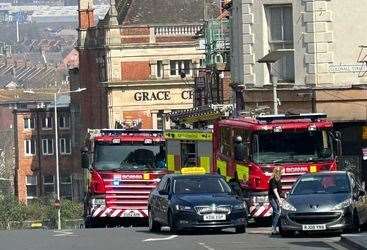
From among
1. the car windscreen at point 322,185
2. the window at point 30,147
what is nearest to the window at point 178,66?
the window at point 30,147

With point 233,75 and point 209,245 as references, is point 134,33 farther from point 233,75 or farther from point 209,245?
point 209,245

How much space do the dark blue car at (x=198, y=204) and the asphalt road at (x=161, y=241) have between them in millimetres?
326

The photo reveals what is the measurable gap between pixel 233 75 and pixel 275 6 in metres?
6.29

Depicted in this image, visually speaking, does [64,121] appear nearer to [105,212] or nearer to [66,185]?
[66,185]

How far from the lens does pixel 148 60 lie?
11019 cm

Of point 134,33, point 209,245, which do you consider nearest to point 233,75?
point 209,245

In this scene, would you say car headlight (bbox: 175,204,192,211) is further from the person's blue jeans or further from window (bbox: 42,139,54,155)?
window (bbox: 42,139,54,155)

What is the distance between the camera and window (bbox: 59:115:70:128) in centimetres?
13575

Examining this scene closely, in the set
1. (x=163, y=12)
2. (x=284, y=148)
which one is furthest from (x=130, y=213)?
(x=163, y=12)

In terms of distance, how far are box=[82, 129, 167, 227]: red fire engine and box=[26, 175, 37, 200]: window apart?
76.9m

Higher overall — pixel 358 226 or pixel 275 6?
pixel 275 6

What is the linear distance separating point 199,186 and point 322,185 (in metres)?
3.18

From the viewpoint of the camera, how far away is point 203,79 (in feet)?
295

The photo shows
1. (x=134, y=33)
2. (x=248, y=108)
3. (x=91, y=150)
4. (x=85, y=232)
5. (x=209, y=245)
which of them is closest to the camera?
(x=209, y=245)
